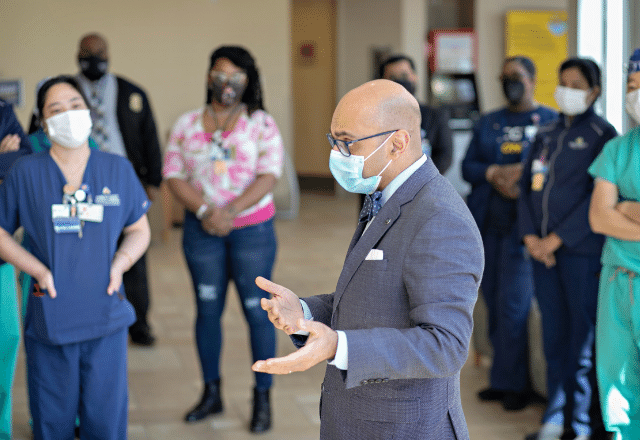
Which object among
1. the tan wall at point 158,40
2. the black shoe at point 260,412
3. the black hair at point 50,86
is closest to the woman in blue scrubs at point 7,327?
the black hair at point 50,86

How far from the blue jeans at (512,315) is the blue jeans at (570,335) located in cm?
42

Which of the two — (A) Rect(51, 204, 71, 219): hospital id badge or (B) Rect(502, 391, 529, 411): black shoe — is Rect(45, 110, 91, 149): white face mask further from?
(B) Rect(502, 391, 529, 411): black shoe

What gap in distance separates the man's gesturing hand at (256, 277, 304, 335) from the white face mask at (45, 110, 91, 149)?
1.34 meters

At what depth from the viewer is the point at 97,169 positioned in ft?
9.02

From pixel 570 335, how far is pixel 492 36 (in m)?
7.56

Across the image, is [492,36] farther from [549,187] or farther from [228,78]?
[228,78]

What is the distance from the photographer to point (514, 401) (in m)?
3.85

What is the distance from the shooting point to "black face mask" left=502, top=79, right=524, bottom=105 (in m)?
3.92

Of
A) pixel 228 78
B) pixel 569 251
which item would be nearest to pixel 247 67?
pixel 228 78

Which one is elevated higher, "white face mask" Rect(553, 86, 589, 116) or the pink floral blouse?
"white face mask" Rect(553, 86, 589, 116)

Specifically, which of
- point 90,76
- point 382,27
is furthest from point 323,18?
point 90,76

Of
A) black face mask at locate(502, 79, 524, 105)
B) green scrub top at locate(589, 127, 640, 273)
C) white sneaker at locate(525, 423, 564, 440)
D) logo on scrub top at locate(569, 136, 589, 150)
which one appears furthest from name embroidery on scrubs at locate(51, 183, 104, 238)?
black face mask at locate(502, 79, 524, 105)

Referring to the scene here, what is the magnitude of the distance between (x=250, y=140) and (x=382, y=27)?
8394 millimetres

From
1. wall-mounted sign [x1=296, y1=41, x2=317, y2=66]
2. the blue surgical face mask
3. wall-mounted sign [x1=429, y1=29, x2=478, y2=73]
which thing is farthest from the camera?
wall-mounted sign [x1=296, y1=41, x2=317, y2=66]
